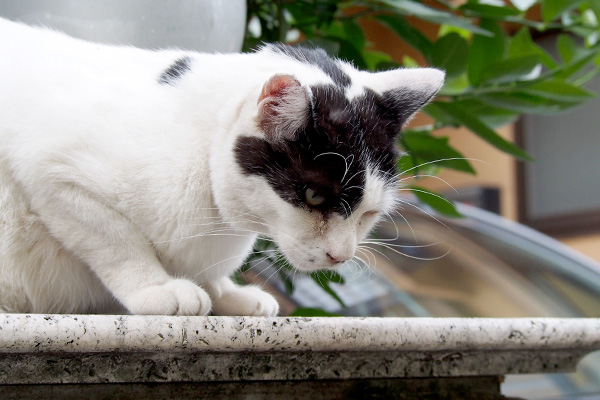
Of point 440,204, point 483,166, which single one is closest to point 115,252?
point 440,204

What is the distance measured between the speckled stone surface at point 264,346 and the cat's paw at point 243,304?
20 centimetres

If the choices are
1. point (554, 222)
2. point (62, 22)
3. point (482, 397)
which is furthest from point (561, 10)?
point (554, 222)

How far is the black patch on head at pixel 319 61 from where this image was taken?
74 centimetres

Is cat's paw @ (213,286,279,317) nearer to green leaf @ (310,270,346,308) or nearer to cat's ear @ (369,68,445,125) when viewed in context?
green leaf @ (310,270,346,308)

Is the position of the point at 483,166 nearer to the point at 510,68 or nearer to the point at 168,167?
the point at 510,68

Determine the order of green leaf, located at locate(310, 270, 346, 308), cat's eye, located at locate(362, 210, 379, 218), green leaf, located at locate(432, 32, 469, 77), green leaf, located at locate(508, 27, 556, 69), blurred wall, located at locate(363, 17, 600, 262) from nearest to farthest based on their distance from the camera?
cat's eye, located at locate(362, 210, 379, 218)
green leaf, located at locate(310, 270, 346, 308)
green leaf, located at locate(432, 32, 469, 77)
green leaf, located at locate(508, 27, 556, 69)
blurred wall, located at locate(363, 17, 600, 262)

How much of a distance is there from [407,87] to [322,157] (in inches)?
6.0

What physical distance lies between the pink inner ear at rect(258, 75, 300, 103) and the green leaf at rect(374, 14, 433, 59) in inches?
19.0

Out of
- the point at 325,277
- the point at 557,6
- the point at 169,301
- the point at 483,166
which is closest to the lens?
the point at 169,301

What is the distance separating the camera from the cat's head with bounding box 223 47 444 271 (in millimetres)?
655

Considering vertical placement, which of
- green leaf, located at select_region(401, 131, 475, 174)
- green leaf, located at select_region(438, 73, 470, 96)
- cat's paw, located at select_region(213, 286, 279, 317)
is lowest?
cat's paw, located at select_region(213, 286, 279, 317)

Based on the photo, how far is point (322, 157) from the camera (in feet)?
2.17

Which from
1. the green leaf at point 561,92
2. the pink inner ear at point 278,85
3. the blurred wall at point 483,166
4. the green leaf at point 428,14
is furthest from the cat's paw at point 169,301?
the blurred wall at point 483,166

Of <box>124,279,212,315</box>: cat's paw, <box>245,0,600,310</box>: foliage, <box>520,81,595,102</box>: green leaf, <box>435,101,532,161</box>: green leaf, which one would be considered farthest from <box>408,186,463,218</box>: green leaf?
<box>124,279,212,315</box>: cat's paw
